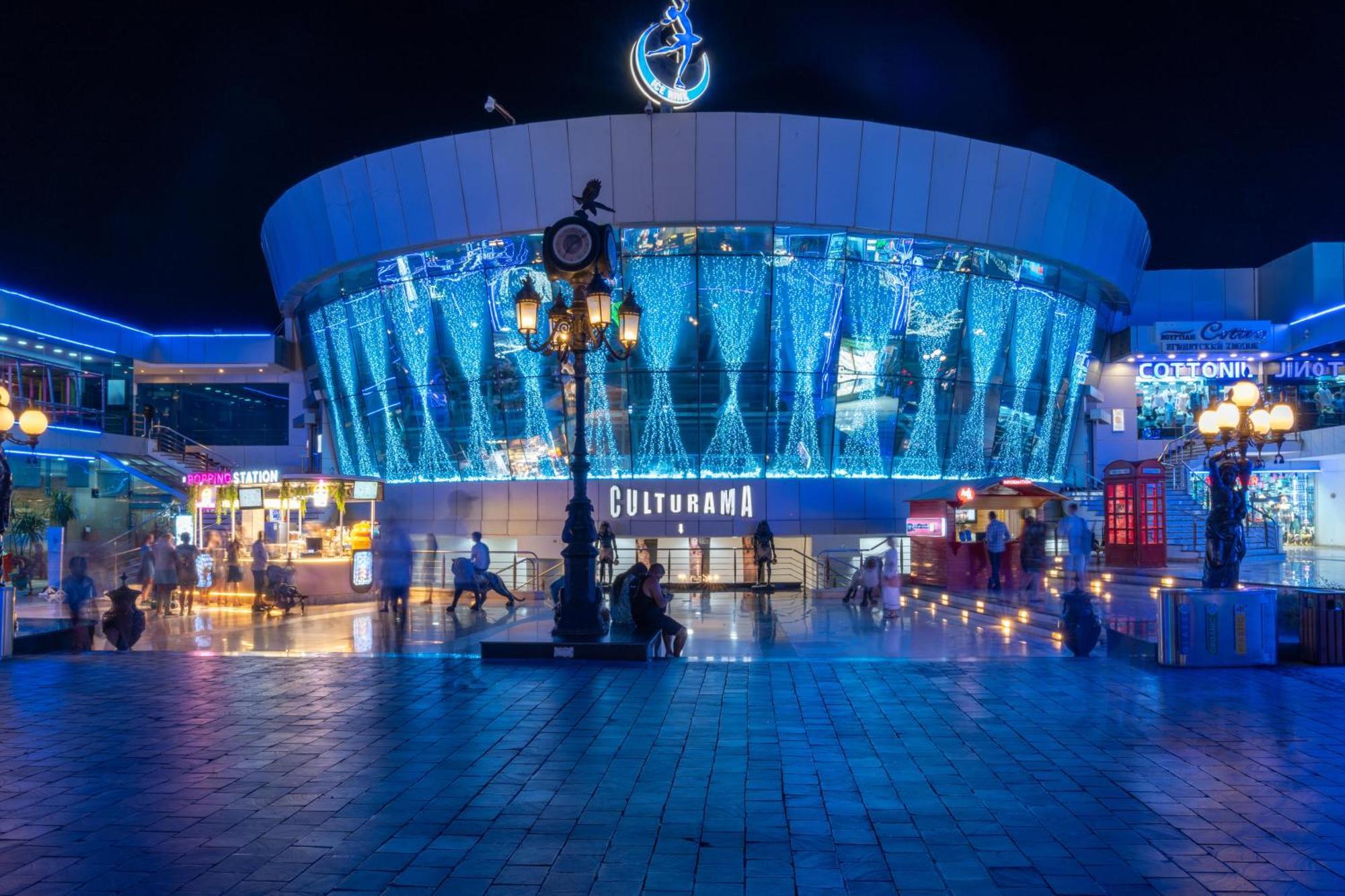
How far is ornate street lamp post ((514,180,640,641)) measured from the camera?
12672 millimetres

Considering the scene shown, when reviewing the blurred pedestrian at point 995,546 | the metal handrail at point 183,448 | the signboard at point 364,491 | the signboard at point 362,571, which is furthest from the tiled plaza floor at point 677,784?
the metal handrail at point 183,448

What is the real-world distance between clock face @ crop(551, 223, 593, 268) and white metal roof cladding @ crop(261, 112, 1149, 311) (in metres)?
14.6

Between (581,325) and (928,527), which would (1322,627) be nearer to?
(581,325)

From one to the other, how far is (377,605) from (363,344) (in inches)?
534

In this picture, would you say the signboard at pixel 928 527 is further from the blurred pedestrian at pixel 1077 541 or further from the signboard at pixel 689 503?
the signboard at pixel 689 503

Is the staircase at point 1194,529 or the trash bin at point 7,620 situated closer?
the trash bin at point 7,620

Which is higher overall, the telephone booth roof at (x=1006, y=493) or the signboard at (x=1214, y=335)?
the signboard at (x=1214, y=335)

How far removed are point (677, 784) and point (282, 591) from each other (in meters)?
15.0

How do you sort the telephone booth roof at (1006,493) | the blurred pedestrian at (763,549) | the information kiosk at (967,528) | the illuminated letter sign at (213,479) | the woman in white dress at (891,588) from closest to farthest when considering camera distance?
1. the woman in white dress at (891,588)
2. the information kiosk at (967,528)
3. the telephone booth roof at (1006,493)
4. the blurred pedestrian at (763,549)
5. the illuminated letter sign at (213,479)

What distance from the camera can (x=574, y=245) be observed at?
13.3m

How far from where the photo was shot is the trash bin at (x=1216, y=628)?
1130 cm

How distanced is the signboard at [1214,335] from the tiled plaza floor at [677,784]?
3076 centimetres

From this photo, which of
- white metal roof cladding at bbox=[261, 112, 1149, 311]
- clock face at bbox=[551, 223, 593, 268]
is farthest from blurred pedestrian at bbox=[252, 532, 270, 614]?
white metal roof cladding at bbox=[261, 112, 1149, 311]

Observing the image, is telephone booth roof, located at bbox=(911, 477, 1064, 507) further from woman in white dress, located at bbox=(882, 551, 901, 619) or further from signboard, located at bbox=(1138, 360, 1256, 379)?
signboard, located at bbox=(1138, 360, 1256, 379)
